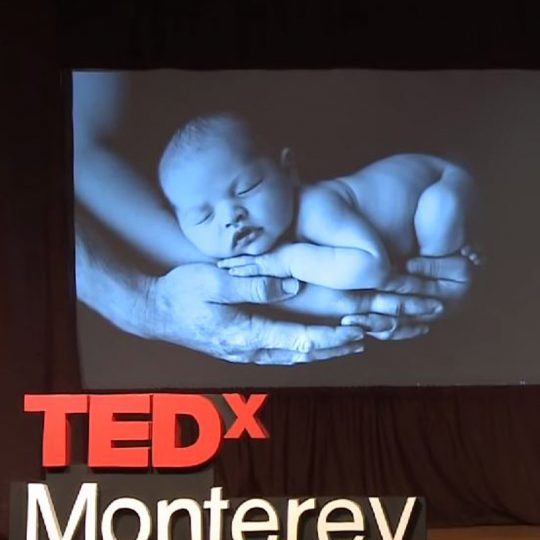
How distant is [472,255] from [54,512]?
2377mm

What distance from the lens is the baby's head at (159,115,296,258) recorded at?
392 centimetres

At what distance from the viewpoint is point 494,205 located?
392 cm

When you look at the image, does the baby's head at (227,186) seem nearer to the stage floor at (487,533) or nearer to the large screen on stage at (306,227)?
the large screen on stage at (306,227)

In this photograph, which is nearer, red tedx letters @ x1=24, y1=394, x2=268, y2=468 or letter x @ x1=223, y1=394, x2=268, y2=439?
red tedx letters @ x1=24, y1=394, x2=268, y2=468

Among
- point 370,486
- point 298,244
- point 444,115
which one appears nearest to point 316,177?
point 298,244

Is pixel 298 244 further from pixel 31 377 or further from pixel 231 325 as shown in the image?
pixel 31 377

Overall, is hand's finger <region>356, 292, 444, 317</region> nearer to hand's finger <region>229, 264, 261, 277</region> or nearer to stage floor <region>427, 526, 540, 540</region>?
hand's finger <region>229, 264, 261, 277</region>

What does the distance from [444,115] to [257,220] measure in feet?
2.81

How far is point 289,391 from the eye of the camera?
3863 mm

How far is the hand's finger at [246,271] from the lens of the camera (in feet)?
12.8

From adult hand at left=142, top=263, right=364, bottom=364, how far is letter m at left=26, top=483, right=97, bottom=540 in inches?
75.7

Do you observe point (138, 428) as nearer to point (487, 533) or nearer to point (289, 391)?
point (289, 391)

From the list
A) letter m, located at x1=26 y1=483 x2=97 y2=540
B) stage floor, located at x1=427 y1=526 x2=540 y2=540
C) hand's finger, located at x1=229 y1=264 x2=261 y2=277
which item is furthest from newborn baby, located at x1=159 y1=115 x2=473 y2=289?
letter m, located at x1=26 y1=483 x2=97 y2=540
